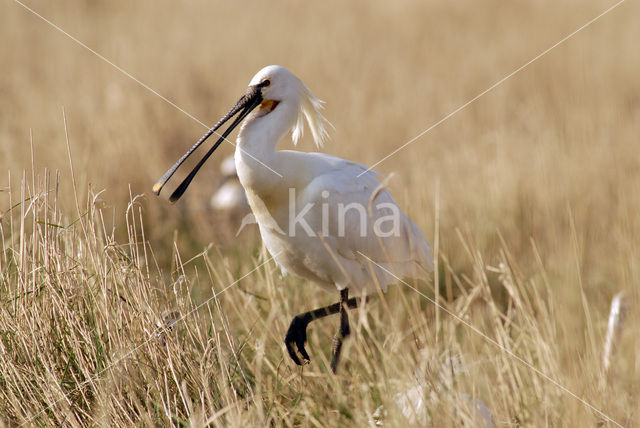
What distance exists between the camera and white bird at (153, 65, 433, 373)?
360cm

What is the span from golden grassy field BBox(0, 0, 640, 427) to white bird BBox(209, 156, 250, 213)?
0.14m

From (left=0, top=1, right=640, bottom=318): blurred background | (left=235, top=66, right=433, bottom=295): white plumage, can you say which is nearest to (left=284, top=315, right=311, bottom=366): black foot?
(left=235, top=66, right=433, bottom=295): white plumage

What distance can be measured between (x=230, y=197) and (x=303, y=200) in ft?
8.69

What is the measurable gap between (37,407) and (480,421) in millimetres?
1538

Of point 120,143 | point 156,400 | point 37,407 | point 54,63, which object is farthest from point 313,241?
point 54,63

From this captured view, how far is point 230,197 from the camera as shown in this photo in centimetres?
626

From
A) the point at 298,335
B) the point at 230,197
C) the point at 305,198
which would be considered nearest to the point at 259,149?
the point at 305,198

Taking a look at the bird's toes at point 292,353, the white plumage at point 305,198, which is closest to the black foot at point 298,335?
the bird's toes at point 292,353

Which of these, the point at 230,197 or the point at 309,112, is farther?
the point at 230,197

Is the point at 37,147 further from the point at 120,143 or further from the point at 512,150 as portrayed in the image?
the point at 512,150

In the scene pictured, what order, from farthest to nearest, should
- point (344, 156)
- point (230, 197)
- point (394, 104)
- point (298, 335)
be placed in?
point (394, 104), point (344, 156), point (230, 197), point (298, 335)

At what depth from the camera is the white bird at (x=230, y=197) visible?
20.5ft

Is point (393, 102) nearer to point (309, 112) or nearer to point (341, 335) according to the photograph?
point (309, 112)

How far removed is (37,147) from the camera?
20.6 feet
